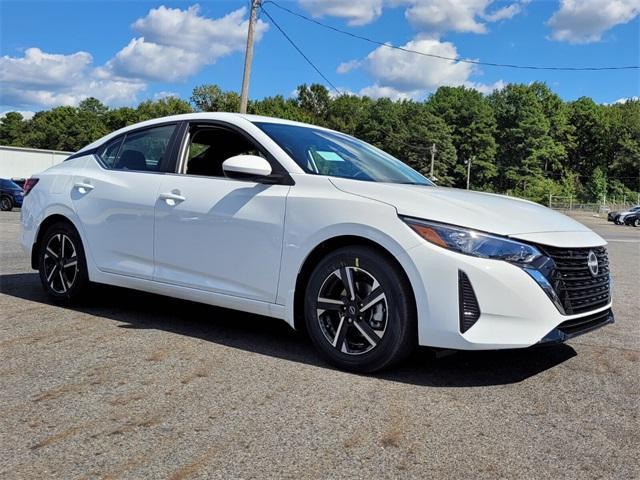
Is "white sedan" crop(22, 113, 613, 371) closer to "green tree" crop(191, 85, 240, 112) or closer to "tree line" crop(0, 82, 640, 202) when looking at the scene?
"green tree" crop(191, 85, 240, 112)

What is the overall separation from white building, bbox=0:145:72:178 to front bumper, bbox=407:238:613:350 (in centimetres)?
4705

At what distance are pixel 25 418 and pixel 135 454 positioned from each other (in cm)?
72

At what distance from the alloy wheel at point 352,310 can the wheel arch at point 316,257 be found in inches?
6.3

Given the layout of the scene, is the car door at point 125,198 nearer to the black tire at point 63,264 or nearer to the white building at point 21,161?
the black tire at point 63,264

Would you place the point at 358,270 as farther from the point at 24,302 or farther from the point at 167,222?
the point at 24,302

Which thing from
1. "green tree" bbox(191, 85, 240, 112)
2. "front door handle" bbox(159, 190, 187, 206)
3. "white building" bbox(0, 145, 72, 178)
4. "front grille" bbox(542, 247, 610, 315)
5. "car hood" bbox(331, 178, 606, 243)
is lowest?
"white building" bbox(0, 145, 72, 178)

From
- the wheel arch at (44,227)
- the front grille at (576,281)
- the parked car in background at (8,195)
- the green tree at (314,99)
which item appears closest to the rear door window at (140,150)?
the wheel arch at (44,227)

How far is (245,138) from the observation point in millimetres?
4527

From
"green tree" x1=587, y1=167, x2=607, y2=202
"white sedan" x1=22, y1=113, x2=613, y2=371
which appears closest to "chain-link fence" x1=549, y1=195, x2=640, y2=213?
"green tree" x1=587, y1=167, x2=607, y2=202

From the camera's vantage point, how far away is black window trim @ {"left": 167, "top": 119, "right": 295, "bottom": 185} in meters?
4.11

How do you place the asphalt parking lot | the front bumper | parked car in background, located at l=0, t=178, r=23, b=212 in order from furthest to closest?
parked car in background, located at l=0, t=178, r=23, b=212 < the front bumper < the asphalt parking lot

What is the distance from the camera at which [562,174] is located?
95562mm

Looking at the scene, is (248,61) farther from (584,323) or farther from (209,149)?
(584,323)

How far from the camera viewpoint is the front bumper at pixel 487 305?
3.35 meters
